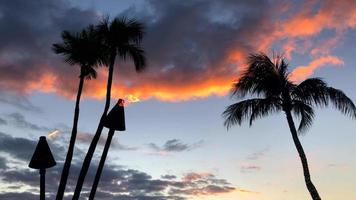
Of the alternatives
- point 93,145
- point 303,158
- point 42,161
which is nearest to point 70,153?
point 93,145

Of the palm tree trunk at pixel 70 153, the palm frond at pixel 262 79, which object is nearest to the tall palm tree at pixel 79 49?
the palm tree trunk at pixel 70 153

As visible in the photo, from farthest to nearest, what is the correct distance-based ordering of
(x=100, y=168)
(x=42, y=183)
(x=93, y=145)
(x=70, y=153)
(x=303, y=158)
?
1. (x=70, y=153)
2. (x=93, y=145)
3. (x=100, y=168)
4. (x=42, y=183)
5. (x=303, y=158)

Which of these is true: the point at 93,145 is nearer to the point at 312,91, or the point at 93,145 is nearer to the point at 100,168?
the point at 100,168

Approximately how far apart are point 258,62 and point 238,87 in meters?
1.50

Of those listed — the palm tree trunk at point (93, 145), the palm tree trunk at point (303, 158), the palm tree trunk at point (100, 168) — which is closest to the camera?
the palm tree trunk at point (303, 158)

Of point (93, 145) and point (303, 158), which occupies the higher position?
point (93, 145)

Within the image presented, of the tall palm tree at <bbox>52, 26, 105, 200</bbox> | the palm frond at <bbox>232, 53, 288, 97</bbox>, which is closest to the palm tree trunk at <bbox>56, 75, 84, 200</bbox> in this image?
the tall palm tree at <bbox>52, 26, 105, 200</bbox>

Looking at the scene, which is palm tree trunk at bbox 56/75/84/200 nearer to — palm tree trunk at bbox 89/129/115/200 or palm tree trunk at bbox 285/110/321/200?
palm tree trunk at bbox 89/129/115/200

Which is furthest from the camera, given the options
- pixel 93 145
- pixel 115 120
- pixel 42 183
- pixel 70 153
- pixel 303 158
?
pixel 70 153

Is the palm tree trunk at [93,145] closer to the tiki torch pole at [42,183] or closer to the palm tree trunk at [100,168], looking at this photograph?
the palm tree trunk at [100,168]

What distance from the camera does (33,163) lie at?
98.0 feet

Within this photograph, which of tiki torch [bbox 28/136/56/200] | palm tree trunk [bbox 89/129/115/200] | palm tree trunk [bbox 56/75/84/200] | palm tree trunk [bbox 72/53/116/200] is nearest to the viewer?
palm tree trunk [bbox 89/129/115/200]

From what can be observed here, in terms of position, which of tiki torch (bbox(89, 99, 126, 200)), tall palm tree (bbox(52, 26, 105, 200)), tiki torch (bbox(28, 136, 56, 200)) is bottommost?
tiki torch (bbox(28, 136, 56, 200))

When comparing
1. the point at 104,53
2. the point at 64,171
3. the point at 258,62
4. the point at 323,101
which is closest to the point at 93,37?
the point at 104,53
